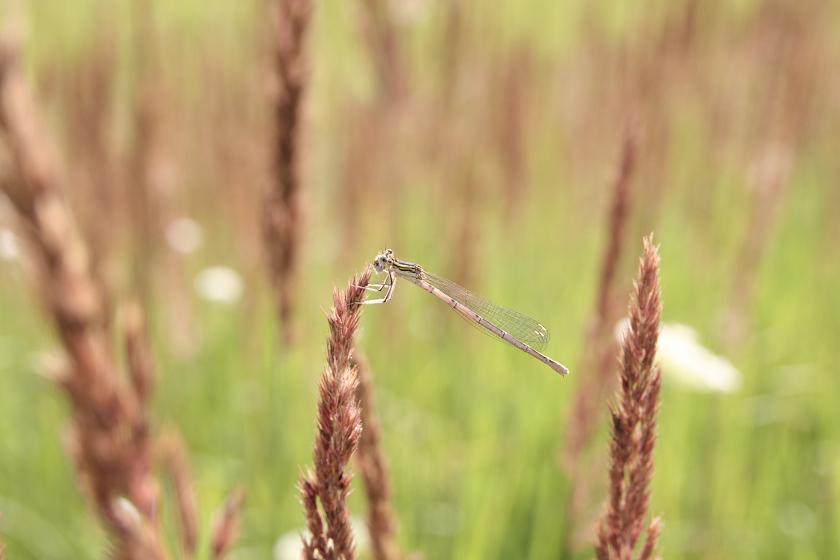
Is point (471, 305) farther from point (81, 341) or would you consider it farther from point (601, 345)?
point (81, 341)

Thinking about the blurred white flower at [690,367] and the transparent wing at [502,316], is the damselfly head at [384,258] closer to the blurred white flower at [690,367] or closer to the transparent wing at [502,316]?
the transparent wing at [502,316]

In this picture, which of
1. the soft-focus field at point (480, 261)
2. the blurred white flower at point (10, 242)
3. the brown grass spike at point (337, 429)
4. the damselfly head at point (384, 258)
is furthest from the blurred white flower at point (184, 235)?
the brown grass spike at point (337, 429)

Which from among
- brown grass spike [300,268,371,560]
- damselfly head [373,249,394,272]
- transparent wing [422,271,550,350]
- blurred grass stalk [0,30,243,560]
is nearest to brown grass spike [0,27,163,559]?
blurred grass stalk [0,30,243,560]

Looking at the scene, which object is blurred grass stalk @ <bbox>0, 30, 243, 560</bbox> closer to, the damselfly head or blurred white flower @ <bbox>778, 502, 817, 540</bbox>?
the damselfly head

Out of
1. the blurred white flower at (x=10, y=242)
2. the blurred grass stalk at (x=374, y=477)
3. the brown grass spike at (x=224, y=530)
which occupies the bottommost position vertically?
the brown grass spike at (x=224, y=530)

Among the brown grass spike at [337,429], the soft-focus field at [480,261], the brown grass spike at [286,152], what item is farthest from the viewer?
the soft-focus field at [480,261]

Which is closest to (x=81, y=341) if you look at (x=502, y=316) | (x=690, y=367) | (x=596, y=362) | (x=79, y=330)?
(x=79, y=330)
